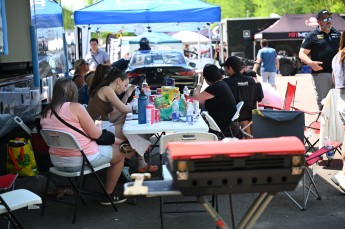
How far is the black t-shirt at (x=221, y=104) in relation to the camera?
7.50m

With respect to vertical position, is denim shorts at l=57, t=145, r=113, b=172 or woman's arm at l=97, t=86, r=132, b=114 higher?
woman's arm at l=97, t=86, r=132, b=114

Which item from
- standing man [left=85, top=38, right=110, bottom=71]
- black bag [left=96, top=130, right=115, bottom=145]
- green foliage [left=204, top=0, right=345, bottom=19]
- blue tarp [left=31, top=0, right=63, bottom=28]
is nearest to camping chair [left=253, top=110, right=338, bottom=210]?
black bag [left=96, top=130, right=115, bottom=145]

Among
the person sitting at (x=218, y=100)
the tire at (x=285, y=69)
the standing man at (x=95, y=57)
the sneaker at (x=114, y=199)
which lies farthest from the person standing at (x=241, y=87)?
the tire at (x=285, y=69)

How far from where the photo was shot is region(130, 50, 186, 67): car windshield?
15250 mm

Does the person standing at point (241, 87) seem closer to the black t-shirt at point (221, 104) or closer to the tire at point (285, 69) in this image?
the black t-shirt at point (221, 104)

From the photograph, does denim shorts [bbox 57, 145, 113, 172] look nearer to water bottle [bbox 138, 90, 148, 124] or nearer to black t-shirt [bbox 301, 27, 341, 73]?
water bottle [bbox 138, 90, 148, 124]

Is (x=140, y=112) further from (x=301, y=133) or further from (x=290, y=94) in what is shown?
(x=290, y=94)

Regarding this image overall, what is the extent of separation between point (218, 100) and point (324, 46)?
2.23m

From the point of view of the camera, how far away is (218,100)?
24.6ft

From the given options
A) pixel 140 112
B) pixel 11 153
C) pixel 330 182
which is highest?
pixel 140 112

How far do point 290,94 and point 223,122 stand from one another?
1.56m

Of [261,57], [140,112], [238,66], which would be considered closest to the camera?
[140,112]

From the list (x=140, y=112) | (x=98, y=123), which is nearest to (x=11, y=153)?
(x=98, y=123)

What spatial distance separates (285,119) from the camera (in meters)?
6.51
